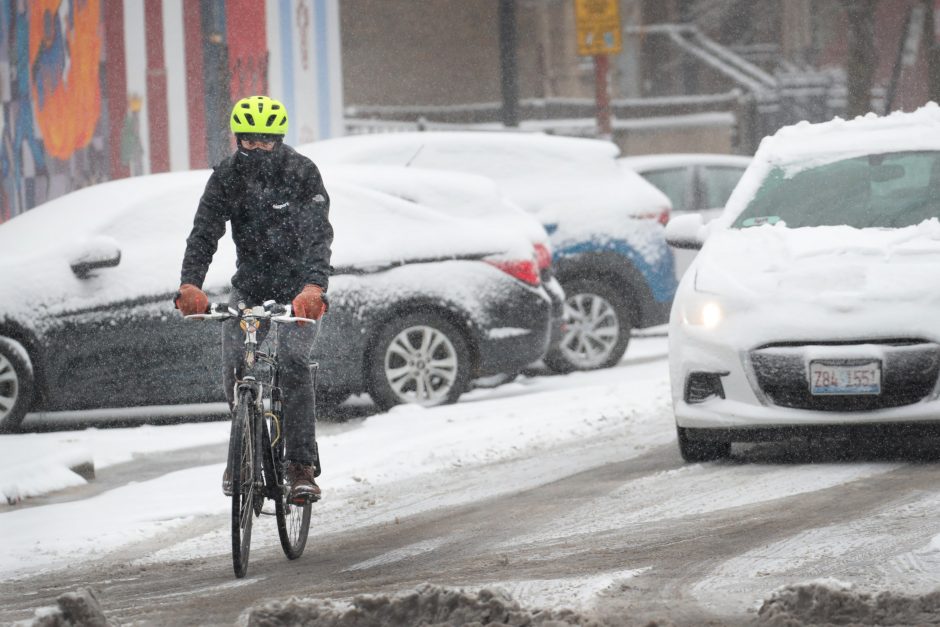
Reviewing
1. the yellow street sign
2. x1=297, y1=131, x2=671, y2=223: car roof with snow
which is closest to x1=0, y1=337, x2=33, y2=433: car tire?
x1=297, y1=131, x2=671, y2=223: car roof with snow

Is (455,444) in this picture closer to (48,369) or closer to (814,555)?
(48,369)

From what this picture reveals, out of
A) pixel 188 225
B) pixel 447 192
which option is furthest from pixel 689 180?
pixel 188 225

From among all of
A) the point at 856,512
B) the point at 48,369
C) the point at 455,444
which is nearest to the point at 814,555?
the point at 856,512

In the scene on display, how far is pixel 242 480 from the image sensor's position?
608cm

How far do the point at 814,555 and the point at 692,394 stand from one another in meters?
2.23

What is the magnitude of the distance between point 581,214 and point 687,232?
178 inches

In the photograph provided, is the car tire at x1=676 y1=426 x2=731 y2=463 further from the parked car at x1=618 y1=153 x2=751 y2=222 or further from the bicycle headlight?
the parked car at x1=618 y1=153 x2=751 y2=222

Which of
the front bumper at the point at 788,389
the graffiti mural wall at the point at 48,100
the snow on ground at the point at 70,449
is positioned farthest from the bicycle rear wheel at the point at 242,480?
Answer: the graffiti mural wall at the point at 48,100

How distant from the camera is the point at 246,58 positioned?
66.3ft

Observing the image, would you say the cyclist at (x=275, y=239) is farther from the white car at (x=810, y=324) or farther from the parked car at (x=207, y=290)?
the parked car at (x=207, y=290)

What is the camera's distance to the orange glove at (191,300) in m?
6.34

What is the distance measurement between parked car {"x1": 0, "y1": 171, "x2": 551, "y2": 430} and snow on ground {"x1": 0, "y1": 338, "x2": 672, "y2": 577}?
11.7 inches

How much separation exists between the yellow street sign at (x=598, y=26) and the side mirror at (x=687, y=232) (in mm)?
12390

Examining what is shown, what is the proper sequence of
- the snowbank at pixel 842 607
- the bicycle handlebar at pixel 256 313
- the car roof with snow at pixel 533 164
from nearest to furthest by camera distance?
the snowbank at pixel 842 607, the bicycle handlebar at pixel 256 313, the car roof with snow at pixel 533 164
